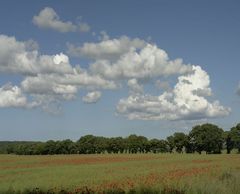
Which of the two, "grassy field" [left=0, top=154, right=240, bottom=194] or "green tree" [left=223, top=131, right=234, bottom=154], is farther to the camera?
"green tree" [left=223, top=131, right=234, bottom=154]

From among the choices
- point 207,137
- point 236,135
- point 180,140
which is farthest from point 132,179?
point 180,140

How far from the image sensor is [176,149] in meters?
152

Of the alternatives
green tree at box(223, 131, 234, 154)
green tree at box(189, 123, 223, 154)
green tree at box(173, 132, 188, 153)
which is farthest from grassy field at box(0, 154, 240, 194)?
green tree at box(173, 132, 188, 153)

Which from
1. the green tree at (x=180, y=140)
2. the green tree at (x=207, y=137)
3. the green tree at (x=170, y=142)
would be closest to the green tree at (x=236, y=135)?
the green tree at (x=207, y=137)

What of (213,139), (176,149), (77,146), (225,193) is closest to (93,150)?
(77,146)

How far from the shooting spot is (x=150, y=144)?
159 metres

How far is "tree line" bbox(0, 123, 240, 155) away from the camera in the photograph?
137 m

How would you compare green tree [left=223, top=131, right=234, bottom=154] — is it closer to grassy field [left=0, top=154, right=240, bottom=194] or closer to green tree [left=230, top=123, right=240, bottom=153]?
green tree [left=230, top=123, right=240, bottom=153]

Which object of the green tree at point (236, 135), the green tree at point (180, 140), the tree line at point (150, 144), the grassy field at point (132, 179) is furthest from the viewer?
the green tree at point (180, 140)

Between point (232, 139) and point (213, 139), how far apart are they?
18.2ft

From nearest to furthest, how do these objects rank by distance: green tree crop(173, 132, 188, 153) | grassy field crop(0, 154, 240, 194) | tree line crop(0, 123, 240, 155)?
grassy field crop(0, 154, 240, 194)
tree line crop(0, 123, 240, 155)
green tree crop(173, 132, 188, 153)

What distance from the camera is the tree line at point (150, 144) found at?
5379 inches

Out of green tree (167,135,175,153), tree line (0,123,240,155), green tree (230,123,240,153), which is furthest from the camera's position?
green tree (167,135,175,153)

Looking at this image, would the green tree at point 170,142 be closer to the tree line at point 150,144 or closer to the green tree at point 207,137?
the tree line at point 150,144
